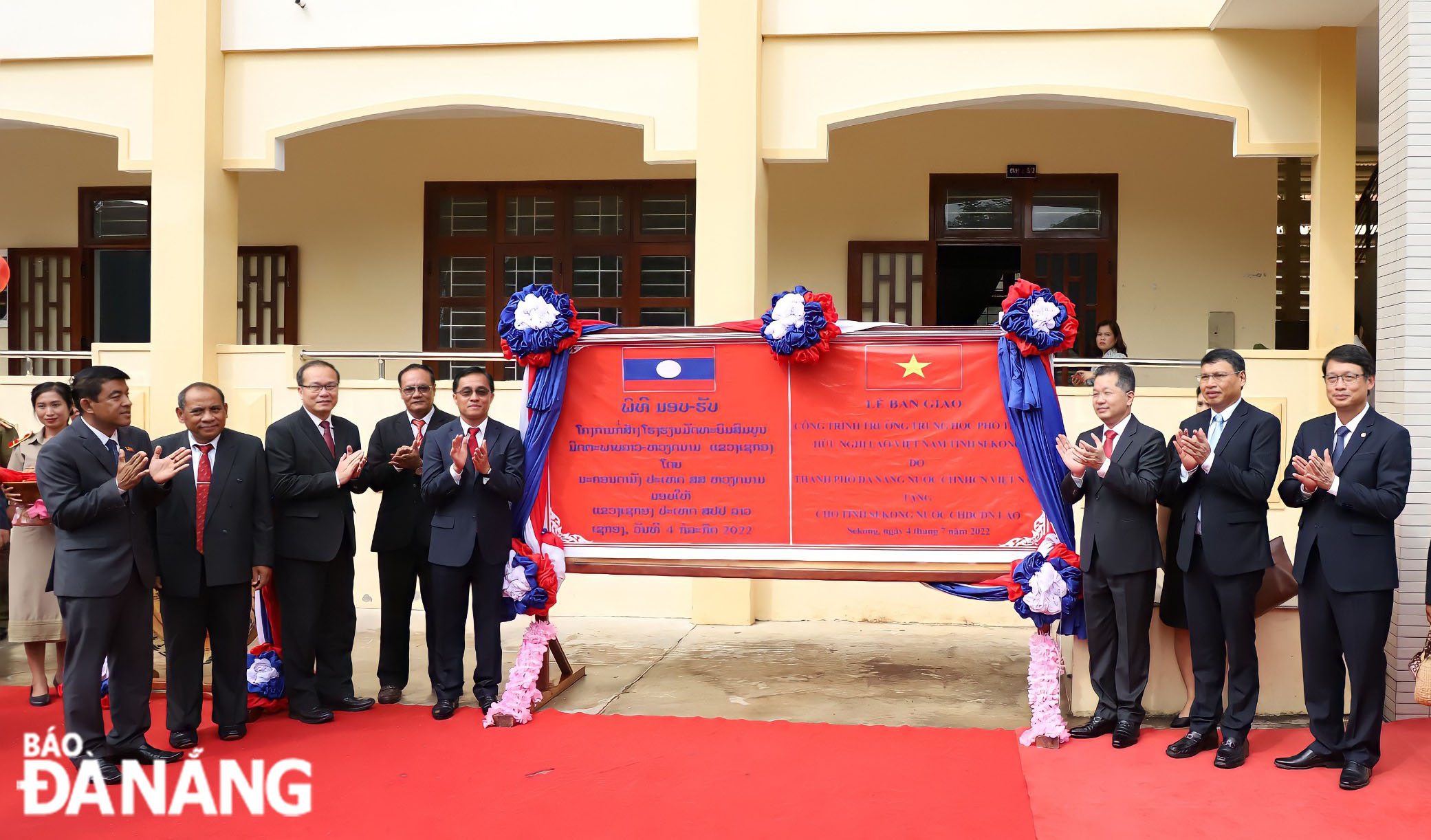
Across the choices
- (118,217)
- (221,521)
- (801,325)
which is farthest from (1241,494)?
(118,217)

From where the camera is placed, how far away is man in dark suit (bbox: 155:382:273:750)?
505 cm

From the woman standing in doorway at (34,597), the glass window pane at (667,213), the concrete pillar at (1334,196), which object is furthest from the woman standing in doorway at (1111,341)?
the woman standing in doorway at (34,597)

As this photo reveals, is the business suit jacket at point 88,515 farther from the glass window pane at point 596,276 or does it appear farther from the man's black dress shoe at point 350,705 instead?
the glass window pane at point 596,276

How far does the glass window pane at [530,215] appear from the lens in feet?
33.1

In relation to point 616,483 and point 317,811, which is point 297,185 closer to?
point 616,483

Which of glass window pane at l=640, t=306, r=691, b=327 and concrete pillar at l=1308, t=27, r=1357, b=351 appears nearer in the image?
concrete pillar at l=1308, t=27, r=1357, b=351

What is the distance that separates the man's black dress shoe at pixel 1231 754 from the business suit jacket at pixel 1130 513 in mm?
771

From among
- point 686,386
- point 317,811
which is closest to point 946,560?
point 686,386

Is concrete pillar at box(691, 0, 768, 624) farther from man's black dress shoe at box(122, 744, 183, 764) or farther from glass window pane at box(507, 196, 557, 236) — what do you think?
man's black dress shoe at box(122, 744, 183, 764)

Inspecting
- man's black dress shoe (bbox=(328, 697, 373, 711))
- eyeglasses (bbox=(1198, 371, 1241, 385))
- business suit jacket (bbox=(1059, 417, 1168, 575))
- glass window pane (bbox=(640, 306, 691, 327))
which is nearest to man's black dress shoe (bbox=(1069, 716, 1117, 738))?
business suit jacket (bbox=(1059, 417, 1168, 575))

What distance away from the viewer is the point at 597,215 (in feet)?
32.8

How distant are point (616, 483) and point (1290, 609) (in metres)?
3.29

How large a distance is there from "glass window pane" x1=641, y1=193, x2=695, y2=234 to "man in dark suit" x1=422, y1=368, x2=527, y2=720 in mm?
4535

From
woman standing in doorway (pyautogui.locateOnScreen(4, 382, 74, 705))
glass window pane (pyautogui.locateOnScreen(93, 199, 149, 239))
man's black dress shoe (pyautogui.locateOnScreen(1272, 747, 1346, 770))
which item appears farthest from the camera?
glass window pane (pyautogui.locateOnScreen(93, 199, 149, 239))
